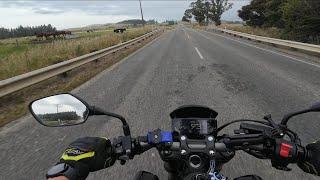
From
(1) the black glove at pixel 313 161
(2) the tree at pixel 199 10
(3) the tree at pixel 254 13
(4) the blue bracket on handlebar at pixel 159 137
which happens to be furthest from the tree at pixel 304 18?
(2) the tree at pixel 199 10

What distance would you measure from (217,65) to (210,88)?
5.14 m

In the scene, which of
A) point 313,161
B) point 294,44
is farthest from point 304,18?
point 313,161

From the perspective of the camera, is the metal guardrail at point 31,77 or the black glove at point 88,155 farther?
the metal guardrail at point 31,77

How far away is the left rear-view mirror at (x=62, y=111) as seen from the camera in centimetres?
224

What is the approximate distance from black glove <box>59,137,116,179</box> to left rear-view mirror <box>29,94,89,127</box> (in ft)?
0.55

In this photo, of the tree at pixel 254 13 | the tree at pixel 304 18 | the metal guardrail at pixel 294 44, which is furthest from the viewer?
the tree at pixel 254 13

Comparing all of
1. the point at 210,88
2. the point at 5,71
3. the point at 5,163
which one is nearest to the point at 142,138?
the point at 5,163

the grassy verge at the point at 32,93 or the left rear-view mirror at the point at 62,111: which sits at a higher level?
the left rear-view mirror at the point at 62,111

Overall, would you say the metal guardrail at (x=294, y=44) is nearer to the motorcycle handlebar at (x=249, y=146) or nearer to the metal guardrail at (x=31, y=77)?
the metal guardrail at (x=31, y=77)

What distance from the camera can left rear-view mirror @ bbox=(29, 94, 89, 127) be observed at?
88.2 inches

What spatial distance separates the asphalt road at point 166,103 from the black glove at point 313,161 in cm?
226

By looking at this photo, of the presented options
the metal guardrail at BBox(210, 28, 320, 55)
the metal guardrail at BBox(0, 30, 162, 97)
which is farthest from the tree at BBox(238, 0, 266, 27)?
the metal guardrail at BBox(0, 30, 162, 97)

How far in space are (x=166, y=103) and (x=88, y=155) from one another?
6.03 m

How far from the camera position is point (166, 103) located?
8055mm
